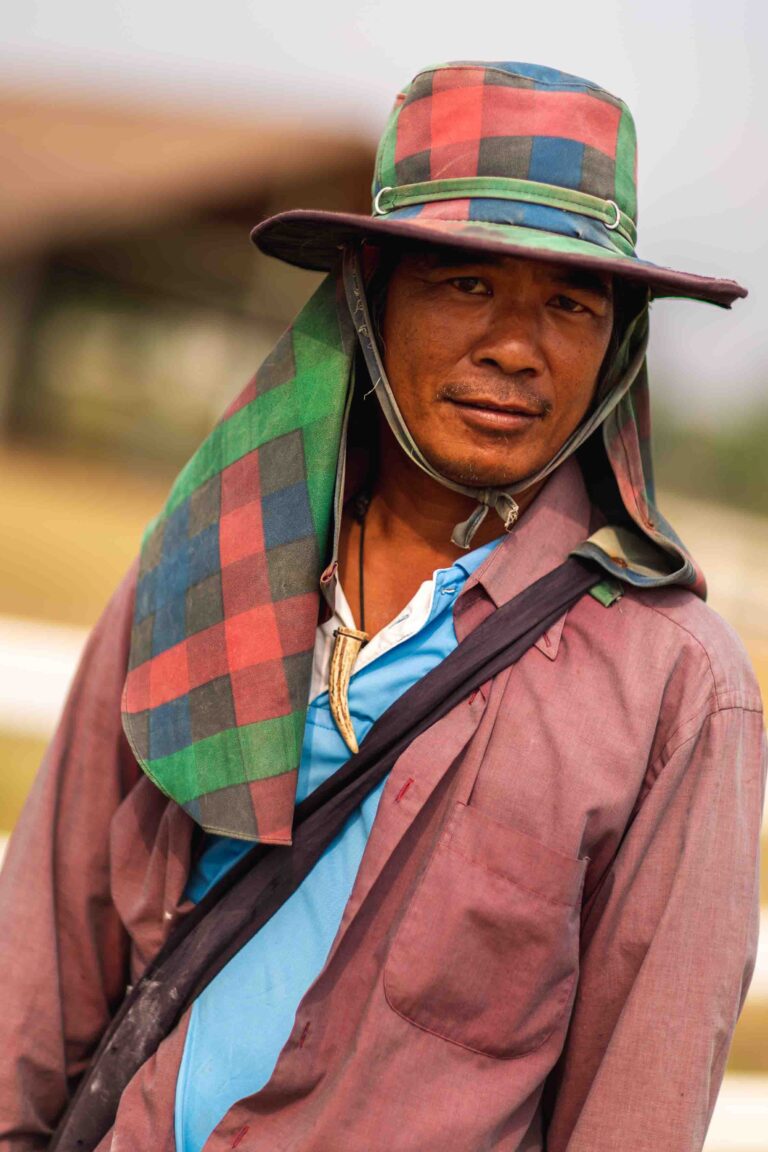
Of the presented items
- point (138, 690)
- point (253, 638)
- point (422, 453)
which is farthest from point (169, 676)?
point (422, 453)

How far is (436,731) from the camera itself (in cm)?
174

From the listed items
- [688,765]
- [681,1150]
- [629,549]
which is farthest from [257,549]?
[681,1150]

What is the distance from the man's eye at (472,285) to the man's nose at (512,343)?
5cm

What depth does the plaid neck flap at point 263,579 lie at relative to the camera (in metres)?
1.85

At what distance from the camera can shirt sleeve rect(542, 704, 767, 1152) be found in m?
1.55

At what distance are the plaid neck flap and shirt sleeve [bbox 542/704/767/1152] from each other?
0.30 m

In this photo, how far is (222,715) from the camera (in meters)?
1.92

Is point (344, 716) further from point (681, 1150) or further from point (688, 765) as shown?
point (681, 1150)

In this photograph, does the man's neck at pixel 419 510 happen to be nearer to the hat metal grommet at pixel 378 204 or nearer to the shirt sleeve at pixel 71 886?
the hat metal grommet at pixel 378 204

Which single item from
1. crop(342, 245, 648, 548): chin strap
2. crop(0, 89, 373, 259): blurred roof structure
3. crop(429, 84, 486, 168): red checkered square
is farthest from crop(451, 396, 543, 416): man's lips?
crop(0, 89, 373, 259): blurred roof structure

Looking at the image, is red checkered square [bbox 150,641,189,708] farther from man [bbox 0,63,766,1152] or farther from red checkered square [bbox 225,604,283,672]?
red checkered square [bbox 225,604,283,672]

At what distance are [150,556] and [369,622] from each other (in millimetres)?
457

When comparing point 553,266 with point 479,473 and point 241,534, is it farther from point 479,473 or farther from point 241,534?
point 241,534

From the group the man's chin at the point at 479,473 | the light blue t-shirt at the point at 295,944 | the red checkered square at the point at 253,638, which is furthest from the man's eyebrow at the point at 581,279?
the red checkered square at the point at 253,638
